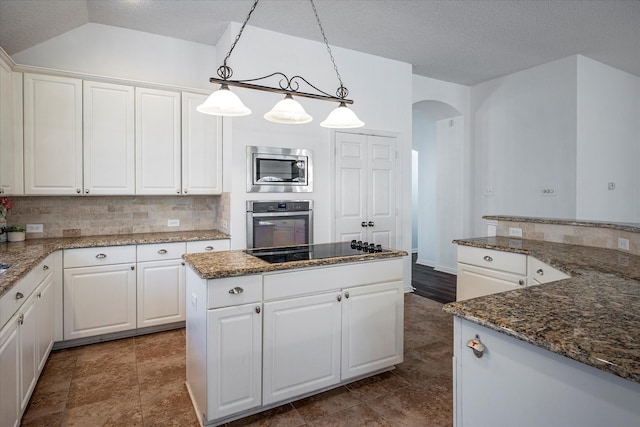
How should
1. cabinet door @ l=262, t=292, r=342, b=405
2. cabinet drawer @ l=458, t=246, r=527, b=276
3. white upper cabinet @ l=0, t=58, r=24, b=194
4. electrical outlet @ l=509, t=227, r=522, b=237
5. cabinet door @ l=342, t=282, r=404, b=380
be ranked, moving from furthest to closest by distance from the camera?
electrical outlet @ l=509, t=227, r=522, b=237 → white upper cabinet @ l=0, t=58, r=24, b=194 → cabinet drawer @ l=458, t=246, r=527, b=276 → cabinet door @ l=342, t=282, r=404, b=380 → cabinet door @ l=262, t=292, r=342, b=405

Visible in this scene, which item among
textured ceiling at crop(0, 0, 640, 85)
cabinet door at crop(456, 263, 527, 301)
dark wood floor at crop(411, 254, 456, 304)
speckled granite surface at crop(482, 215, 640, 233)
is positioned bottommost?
dark wood floor at crop(411, 254, 456, 304)

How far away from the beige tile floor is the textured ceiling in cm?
278

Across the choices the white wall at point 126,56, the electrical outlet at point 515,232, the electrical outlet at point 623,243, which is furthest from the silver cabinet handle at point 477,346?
the white wall at point 126,56

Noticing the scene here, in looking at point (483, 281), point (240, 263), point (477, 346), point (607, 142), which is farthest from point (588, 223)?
point (607, 142)

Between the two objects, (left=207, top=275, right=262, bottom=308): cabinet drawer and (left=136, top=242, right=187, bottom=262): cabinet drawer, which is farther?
(left=136, top=242, right=187, bottom=262): cabinet drawer

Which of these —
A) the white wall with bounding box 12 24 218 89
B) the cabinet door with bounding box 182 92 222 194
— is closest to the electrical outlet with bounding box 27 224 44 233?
the cabinet door with bounding box 182 92 222 194

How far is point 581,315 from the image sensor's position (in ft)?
3.69

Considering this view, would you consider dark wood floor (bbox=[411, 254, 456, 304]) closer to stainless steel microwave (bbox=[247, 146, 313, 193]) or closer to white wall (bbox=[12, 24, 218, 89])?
stainless steel microwave (bbox=[247, 146, 313, 193])

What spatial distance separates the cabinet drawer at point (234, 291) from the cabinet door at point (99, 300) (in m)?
1.72

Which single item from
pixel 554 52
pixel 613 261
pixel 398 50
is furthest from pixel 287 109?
pixel 554 52

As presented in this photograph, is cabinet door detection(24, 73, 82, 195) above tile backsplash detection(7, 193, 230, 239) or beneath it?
above

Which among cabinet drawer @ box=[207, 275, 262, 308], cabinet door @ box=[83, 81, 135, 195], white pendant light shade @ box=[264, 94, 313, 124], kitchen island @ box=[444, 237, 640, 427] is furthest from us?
cabinet door @ box=[83, 81, 135, 195]

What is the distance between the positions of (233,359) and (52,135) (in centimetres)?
263

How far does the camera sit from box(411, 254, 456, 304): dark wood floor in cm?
459
